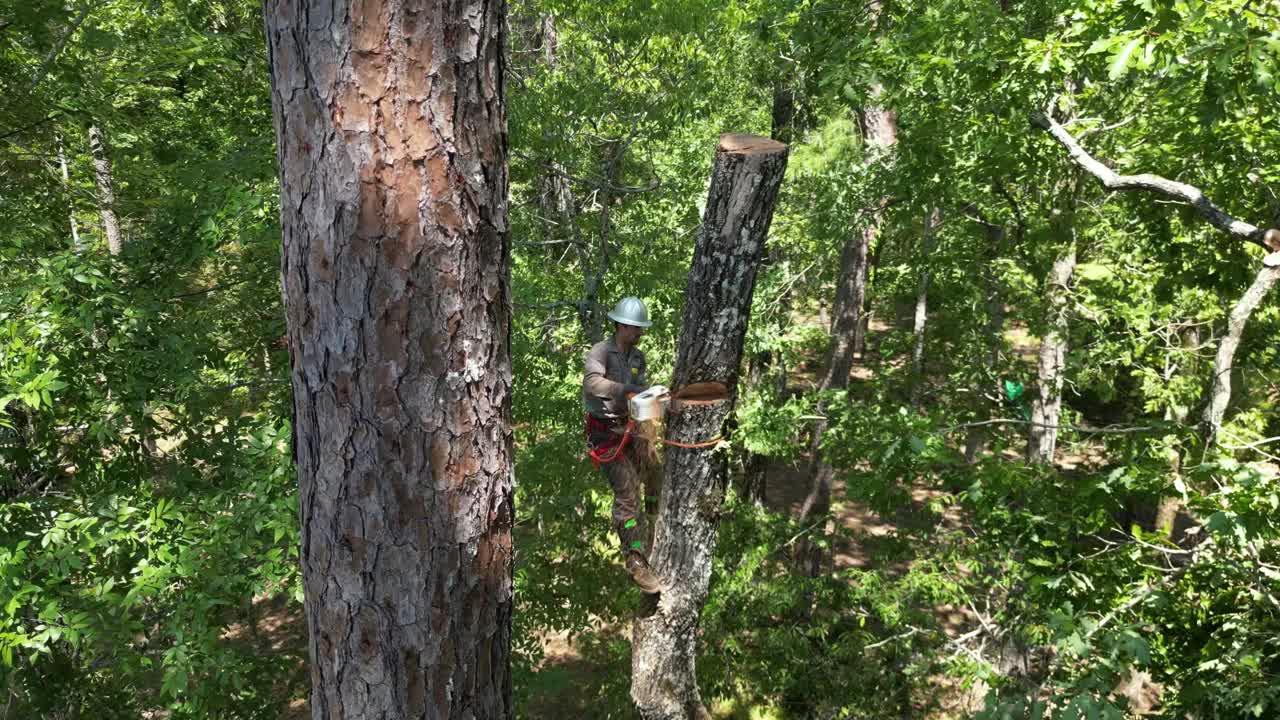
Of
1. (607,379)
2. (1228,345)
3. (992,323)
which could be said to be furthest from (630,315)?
(992,323)

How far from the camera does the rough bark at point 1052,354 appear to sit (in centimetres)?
821

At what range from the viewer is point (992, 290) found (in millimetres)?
9969

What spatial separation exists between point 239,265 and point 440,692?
5462 millimetres

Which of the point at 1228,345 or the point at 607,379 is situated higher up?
the point at 1228,345

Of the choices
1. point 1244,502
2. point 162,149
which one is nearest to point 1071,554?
point 1244,502

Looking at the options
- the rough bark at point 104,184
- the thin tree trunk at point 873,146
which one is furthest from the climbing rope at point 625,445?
the rough bark at point 104,184

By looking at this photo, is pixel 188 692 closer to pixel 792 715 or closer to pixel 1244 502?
pixel 1244 502

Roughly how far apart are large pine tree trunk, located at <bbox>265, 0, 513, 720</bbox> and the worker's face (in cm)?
345

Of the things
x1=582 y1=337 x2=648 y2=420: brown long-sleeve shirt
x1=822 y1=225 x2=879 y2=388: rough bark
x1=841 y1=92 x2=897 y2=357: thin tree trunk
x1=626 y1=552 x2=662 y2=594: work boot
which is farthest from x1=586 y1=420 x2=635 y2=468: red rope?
x1=822 y1=225 x2=879 y2=388: rough bark

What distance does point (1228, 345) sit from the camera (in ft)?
15.7

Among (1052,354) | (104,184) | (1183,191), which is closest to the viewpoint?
(1183,191)

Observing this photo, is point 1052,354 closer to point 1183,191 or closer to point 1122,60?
point 1183,191

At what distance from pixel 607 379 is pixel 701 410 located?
1129 mm

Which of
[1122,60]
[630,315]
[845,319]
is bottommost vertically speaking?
[845,319]
